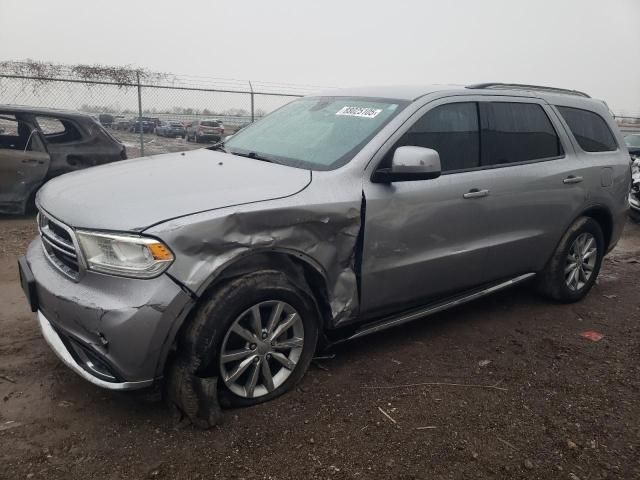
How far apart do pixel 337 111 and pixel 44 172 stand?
486 cm

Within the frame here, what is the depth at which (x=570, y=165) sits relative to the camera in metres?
4.13

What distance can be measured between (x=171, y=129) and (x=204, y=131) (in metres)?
1.24

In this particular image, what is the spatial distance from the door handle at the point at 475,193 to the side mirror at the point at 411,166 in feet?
1.64

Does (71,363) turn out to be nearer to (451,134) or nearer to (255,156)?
(255,156)

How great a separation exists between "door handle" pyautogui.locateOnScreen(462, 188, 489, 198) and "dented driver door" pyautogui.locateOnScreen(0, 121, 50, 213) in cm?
562

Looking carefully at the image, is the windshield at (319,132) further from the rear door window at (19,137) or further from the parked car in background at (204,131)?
the parked car in background at (204,131)

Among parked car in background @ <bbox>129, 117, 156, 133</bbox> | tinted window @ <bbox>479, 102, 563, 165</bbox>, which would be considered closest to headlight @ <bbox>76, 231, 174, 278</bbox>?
tinted window @ <bbox>479, 102, 563, 165</bbox>

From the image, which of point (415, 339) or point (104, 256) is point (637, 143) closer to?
point (415, 339)

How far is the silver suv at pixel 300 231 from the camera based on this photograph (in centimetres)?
235

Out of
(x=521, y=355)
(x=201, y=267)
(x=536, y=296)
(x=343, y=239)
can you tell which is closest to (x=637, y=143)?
(x=536, y=296)

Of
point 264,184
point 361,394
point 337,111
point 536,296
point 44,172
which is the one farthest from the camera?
point 44,172

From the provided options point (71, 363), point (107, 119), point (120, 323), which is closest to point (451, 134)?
point (120, 323)

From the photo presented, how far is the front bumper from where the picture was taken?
2.28 meters

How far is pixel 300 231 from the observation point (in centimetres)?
269
